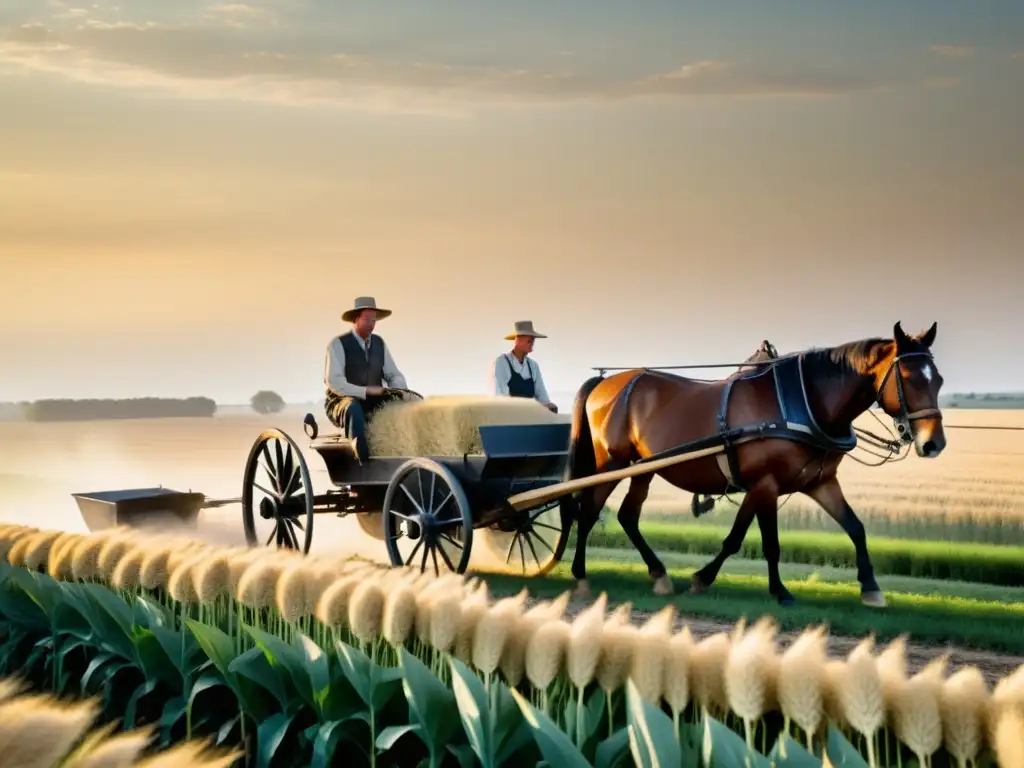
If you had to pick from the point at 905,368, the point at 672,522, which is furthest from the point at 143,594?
the point at 672,522

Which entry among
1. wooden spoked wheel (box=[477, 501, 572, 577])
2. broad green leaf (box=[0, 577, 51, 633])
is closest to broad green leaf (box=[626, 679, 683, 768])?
broad green leaf (box=[0, 577, 51, 633])

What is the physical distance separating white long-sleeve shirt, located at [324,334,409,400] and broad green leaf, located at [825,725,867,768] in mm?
5588

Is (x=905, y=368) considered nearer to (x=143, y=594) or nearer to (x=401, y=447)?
(x=401, y=447)

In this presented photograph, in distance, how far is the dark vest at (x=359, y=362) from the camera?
829 centimetres

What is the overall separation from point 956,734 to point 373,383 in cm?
634

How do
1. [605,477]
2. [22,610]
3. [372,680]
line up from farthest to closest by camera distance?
[605,477], [22,610], [372,680]

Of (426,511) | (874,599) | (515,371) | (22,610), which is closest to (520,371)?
(515,371)

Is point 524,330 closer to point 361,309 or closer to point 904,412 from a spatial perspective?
point 361,309

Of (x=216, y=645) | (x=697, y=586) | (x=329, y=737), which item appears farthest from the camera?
(x=697, y=586)

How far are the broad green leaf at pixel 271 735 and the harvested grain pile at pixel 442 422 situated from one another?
3790mm

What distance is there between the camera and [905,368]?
6.64m

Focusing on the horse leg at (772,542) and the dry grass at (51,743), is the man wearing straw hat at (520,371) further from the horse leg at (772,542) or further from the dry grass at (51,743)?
the dry grass at (51,743)

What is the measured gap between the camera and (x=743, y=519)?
7.52 meters

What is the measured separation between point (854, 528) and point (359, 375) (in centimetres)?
357
